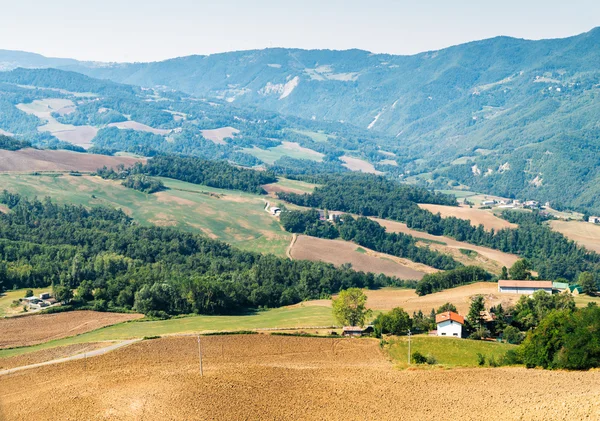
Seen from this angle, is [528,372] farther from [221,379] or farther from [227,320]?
[227,320]

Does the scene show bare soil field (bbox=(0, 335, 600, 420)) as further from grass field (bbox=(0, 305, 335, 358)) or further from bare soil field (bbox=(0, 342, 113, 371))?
grass field (bbox=(0, 305, 335, 358))

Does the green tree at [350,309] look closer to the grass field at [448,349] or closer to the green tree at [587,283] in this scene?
Answer: the grass field at [448,349]

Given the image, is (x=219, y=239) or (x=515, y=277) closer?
(x=515, y=277)

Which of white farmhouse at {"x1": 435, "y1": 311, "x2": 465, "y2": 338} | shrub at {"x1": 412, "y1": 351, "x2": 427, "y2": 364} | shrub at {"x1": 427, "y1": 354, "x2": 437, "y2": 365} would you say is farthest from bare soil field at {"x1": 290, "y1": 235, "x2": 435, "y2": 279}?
shrub at {"x1": 412, "y1": 351, "x2": 427, "y2": 364}

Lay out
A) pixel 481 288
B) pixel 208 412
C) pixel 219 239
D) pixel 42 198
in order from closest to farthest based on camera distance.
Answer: pixel 208 412 → pixel 481 288 → pixel 219 239 → pixel 42 198

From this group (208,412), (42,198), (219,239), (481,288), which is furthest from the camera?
(42,198)

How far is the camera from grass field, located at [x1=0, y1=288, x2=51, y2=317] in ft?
325

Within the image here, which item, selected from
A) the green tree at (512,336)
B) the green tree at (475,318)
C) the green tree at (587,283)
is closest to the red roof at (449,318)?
the green tree at (475,318)

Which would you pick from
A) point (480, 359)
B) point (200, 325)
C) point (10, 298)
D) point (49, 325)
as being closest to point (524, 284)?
point (480, 359)

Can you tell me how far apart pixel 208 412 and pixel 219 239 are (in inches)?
4845

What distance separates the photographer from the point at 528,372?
62.3 meters

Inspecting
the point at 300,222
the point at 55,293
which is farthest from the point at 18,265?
the point at 300,222

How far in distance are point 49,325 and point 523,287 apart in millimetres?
72698

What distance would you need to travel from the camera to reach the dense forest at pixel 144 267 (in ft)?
347
